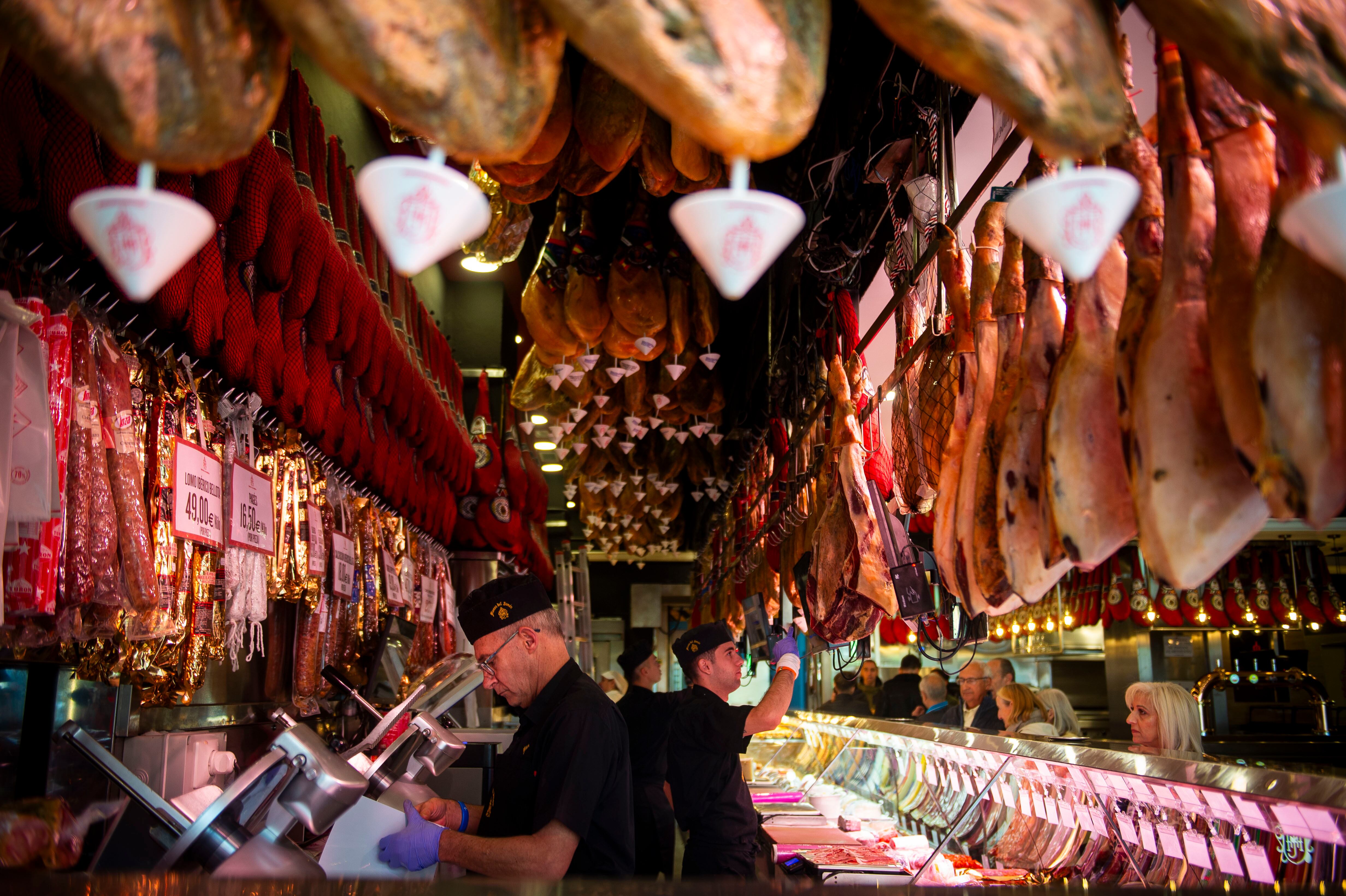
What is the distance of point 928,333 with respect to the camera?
98.6 inches

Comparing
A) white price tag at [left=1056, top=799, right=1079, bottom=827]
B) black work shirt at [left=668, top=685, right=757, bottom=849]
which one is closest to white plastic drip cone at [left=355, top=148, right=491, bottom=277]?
white price tag at [left=1056, top=799, right=1079, bottom=827]

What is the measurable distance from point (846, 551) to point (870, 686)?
9820 millimetres

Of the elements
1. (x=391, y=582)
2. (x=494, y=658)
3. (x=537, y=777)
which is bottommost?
(x=537, y=777)

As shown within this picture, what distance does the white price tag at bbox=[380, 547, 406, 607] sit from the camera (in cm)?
504

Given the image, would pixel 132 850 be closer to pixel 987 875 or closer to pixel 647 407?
pixel 987 875

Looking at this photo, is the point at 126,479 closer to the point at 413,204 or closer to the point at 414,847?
the point at 414,847

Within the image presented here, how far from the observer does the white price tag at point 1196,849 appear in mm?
2469

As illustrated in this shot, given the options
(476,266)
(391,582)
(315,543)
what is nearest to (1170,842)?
(315,543)

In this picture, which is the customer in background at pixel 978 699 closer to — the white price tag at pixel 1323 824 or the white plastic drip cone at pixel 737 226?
the white price tag at pixel 1323 824

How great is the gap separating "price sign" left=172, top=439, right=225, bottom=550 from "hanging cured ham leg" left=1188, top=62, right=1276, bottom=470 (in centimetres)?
251

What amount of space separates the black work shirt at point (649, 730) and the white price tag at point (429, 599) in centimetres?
142

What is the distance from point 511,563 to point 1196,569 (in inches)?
306

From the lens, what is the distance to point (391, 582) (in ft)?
16.9

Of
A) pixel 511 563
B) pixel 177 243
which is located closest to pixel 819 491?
pixel 177 243
